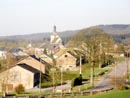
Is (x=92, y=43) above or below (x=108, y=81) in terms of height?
above

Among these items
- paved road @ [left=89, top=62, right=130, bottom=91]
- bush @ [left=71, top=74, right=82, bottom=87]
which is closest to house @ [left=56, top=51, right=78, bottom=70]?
paved road @ [left=89, top=62, right=130, bottom=91]

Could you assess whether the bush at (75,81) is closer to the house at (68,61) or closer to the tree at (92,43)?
the tree at (92,43)

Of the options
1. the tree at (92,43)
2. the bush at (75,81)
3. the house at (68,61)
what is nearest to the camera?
the bush at (75,81)

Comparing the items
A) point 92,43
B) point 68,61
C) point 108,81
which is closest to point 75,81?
point 108,81

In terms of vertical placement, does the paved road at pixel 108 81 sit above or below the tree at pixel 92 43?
below

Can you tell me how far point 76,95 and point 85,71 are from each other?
38144 millimetres

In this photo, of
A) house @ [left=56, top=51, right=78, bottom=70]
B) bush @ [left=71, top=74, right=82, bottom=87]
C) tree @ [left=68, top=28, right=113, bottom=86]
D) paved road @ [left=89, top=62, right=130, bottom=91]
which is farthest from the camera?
house @ [left=56, top=51, right=78, bottom=70]

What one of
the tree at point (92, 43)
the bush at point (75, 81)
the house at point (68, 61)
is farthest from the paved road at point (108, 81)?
the house at point (68, 61)

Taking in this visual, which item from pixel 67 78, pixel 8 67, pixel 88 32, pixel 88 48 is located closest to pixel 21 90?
pixel 8 67

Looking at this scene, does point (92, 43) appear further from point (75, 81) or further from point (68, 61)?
point (68, 61)

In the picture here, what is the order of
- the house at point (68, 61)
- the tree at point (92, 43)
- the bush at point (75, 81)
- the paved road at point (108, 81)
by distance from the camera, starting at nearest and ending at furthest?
1. the paved road at point (108, 81)
2. the bush at point (75, 81)
3. the tree at point (92, 43)
4. the house at point (68, 61)

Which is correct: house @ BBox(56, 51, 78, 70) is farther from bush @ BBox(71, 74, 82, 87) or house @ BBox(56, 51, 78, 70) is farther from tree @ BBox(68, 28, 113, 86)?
bush @ BBox(71, 74, 82, 87)

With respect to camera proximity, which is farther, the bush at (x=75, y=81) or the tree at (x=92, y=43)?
the tree at (x=92, y=43)

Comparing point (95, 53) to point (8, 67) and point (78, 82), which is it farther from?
point (8, 67)
